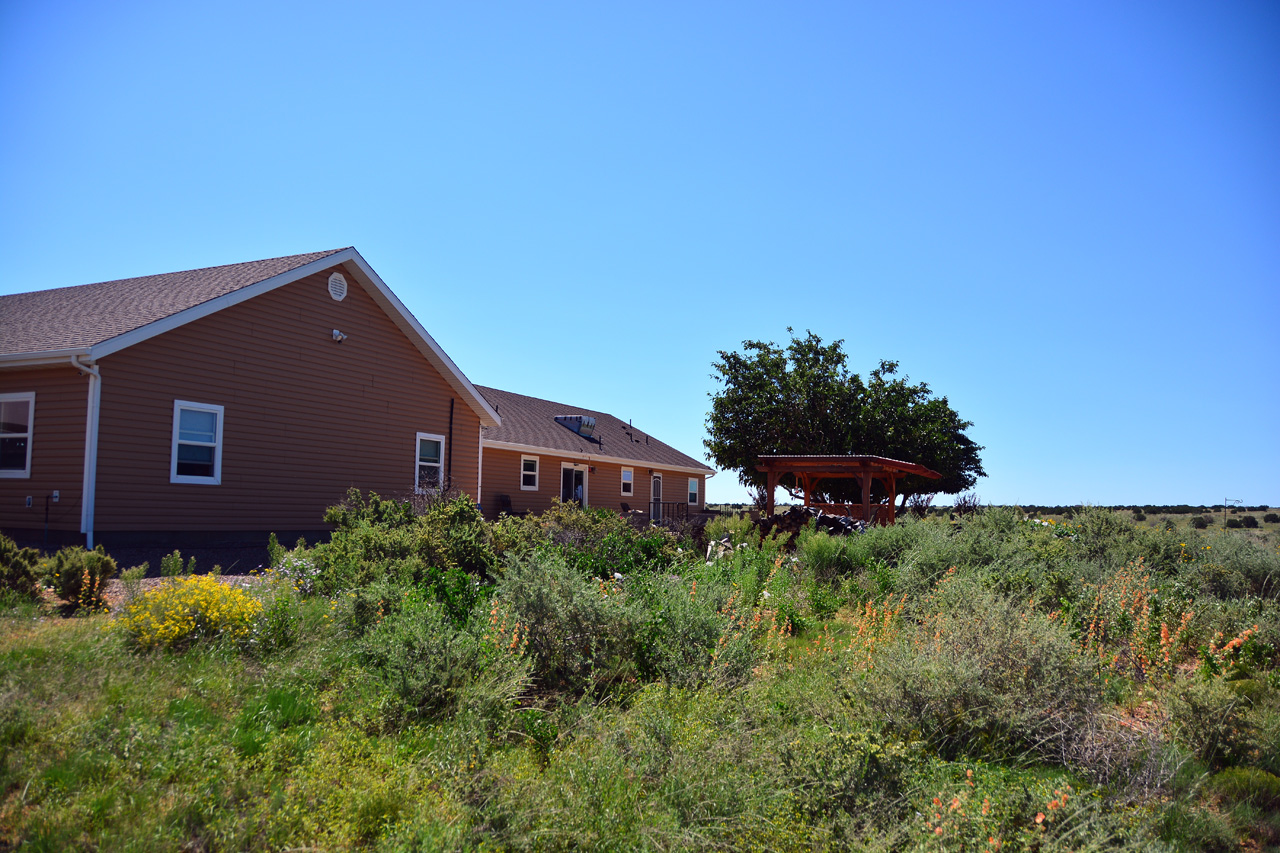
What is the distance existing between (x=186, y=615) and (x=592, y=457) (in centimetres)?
2010

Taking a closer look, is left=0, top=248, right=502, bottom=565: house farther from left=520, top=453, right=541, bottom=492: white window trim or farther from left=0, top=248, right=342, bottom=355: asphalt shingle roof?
left=520, top=453, right=541, bottom=492: white window trim

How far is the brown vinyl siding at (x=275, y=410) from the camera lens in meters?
11.7

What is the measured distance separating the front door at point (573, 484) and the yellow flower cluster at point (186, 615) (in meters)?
18.8

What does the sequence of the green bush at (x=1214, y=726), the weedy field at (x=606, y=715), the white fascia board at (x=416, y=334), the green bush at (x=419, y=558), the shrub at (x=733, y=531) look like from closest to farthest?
the weedy field at (x=606, y=715) < the green bush at (x=1214, y=726) < the green bush at (x=419, y=558) < the shrub at (x=733, y=531) < the white fascia board at (x=416, y=334)

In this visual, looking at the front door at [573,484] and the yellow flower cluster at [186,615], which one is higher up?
the front door at [573,484]

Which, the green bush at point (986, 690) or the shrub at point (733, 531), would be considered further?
the shrub at point (733, 531)

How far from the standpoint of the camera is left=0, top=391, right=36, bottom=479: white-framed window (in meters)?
11.8

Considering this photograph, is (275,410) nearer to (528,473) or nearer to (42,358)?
(42,358)

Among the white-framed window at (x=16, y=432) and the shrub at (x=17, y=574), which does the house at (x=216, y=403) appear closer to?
the white-framed window at (x=16, y=432)

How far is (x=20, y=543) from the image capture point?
1132 centimetres

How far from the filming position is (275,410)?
548 inches

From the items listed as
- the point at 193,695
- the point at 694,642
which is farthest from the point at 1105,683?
the point at 193,695

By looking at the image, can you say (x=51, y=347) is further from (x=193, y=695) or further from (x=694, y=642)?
(x=694, y=642)

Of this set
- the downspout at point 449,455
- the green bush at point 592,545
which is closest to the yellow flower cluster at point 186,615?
the green bush at point 592,545
